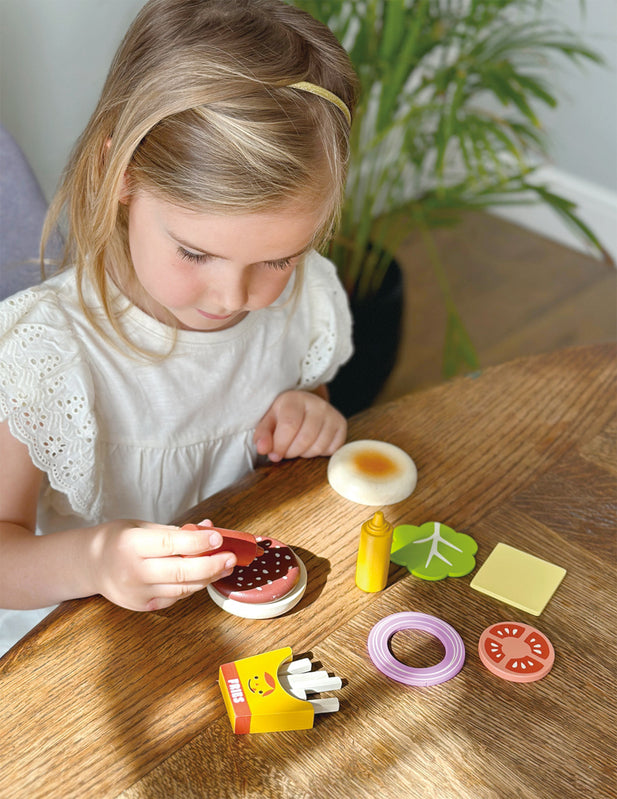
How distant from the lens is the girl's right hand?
2.55ft

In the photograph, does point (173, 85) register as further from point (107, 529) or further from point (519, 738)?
point (519, 738)

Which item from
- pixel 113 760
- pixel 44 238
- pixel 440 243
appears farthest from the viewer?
pixel 440 243

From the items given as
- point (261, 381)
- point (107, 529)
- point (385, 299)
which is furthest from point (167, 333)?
point (385, 299)

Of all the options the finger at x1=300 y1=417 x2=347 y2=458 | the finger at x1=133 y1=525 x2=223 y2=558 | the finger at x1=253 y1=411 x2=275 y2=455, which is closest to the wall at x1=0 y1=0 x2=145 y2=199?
the finger at x1=253 y1=411 x2=275 y2=455

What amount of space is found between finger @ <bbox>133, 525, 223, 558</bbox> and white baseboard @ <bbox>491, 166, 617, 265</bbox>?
8.17 ft

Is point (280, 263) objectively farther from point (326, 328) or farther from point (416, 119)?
point (416, 119)

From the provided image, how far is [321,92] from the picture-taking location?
88 cm

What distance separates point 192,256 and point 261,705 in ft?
1.52

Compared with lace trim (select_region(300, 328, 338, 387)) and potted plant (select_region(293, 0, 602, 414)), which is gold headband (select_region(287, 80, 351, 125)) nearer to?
lace trim (select_region(300, 328, 338, 387))

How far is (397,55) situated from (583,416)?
0.98 metres

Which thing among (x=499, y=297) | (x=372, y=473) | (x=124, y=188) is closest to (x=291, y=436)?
(x=372, y=473)

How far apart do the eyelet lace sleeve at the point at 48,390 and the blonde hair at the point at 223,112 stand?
0.14 metres

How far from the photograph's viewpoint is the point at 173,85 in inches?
33.3

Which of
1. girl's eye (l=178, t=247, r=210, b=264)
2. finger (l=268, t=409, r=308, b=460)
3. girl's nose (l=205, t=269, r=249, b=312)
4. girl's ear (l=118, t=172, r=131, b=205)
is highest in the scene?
girl's ear (l=118, t=172, r=131, b=205)
